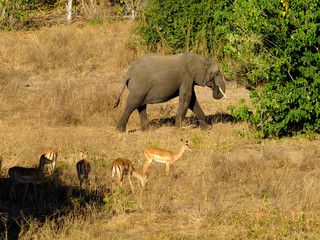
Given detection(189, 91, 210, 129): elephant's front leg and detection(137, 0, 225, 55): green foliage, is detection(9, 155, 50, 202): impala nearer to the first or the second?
detection(189, 91, 210, 129): elephant's front leg

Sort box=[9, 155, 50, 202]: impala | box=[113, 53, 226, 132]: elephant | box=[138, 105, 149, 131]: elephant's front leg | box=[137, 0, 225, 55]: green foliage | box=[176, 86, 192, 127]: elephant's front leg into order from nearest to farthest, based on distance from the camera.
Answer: box=[9, 155, 50, 202]: impala < box=[113, 53, 226, 132]: elephant < box=[176, 86, 192, 127]: elephant's front leg < box=[138, 105, 149, 131]: elephant's front leg < box=[137, 0, 225, 55]: green foliage

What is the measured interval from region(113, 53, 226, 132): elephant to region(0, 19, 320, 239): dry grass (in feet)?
1.74

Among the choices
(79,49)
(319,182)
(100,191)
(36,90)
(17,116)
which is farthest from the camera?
(79,49)

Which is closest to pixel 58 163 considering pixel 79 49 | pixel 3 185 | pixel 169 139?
pixel 3 185

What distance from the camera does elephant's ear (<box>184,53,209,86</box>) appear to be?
13625 mm

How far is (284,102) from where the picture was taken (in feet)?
39.2

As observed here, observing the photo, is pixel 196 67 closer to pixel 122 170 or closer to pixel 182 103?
Answer: pixel 182 103

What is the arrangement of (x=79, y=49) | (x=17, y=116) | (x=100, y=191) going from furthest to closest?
(x=79, y=49), (x=17, y=116), (x=100, y=191)

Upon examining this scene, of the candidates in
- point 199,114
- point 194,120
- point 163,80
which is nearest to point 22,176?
point 163,80

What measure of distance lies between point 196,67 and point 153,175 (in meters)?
4.42

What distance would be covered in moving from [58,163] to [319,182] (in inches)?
172

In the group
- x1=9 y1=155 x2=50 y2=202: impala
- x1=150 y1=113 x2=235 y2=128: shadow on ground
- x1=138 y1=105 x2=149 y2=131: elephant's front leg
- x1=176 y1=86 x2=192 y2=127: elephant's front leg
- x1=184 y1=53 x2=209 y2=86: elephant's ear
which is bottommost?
x1=150 y1=113 x2=235 y2=128: shadow on ground

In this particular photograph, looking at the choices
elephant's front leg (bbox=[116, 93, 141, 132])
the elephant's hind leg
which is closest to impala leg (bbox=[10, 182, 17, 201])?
elephant's front leg (bbox=[116, 93, 141, 132])

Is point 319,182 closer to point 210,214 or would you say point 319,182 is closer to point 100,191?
point 210,214
